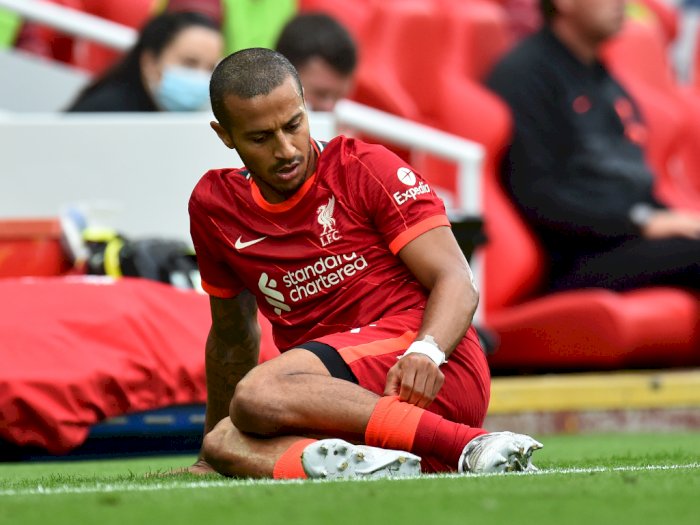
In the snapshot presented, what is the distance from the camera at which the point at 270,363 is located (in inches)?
147

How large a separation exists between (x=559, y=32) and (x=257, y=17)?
4.98ft

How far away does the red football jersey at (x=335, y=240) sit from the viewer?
396cm

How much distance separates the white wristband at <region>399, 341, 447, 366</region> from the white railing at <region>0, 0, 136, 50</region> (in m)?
4.08

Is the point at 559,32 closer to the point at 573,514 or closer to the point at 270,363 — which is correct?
the point at 270,363

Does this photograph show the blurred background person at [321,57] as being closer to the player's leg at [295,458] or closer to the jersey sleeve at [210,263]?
the jersey sleeve at [210,263]

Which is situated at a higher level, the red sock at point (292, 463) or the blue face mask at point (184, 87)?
the blue face mask at point (184, 87)

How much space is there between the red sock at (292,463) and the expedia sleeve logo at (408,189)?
0.65 metres

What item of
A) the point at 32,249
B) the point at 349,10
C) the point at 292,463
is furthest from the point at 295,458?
the point at 349,10

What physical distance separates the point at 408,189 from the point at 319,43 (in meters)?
2.85

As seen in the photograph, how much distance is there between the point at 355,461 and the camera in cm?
348

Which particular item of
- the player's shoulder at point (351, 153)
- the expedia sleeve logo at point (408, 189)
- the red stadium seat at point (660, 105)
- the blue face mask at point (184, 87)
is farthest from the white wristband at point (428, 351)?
the red stadium seat at point (660, 105)

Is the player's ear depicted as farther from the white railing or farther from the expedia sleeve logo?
the white railing

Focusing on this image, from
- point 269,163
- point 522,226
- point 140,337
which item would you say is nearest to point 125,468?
point 140,337

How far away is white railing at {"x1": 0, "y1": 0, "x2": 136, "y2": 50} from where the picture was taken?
7.44 metres
